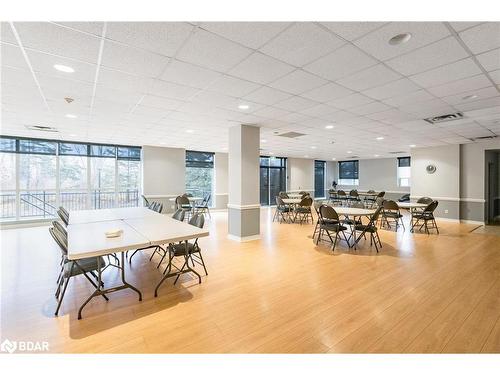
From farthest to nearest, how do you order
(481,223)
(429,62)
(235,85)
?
(481,223) → (235,85) → (429,62)

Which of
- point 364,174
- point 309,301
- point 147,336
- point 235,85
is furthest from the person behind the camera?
point 364,174

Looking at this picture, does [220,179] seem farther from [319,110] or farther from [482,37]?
[482,37]

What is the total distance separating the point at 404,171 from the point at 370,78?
11.5 metres

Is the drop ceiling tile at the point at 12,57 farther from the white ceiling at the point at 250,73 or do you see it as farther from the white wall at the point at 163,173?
the white wall at the point at 163,173

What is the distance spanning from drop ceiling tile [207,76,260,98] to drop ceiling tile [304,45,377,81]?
842mm

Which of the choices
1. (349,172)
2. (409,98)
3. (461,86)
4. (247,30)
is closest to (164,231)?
(247,30)

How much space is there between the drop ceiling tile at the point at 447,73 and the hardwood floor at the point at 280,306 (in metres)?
2.71

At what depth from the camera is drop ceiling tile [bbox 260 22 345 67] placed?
2074mm

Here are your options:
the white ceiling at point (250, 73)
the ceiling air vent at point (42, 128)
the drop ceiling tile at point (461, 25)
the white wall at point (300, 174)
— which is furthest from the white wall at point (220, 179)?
the drop ceiling tile at point (461, 25)

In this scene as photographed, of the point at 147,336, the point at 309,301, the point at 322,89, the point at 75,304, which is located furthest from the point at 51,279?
the point at 322,89

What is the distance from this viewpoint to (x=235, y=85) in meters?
3.27

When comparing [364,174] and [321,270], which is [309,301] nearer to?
[321,270]

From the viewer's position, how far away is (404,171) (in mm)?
12430
